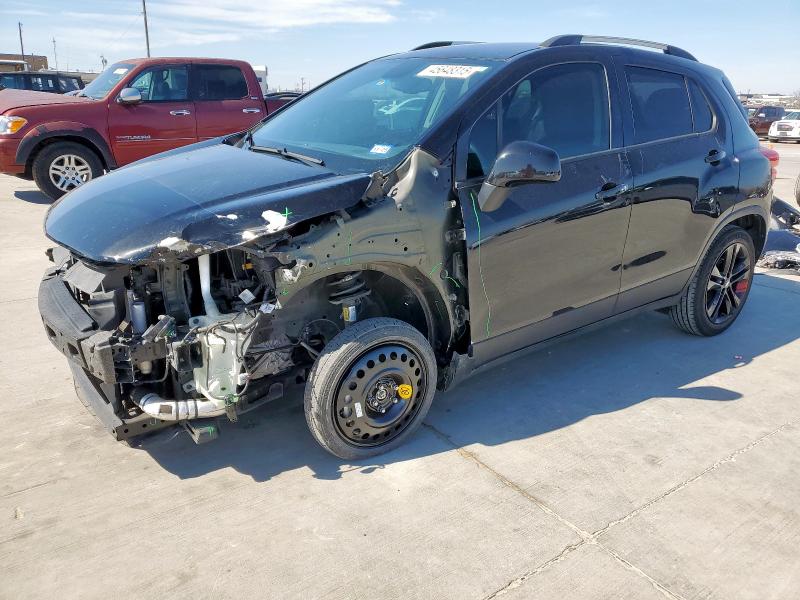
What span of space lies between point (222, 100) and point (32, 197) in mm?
3142

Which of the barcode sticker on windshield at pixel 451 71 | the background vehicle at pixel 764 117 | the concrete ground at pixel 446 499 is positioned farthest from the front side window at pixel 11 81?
the background vehicle at pixel 764 117

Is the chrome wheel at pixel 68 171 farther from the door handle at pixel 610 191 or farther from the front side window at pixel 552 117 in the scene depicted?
the door handle at pixel 610 191

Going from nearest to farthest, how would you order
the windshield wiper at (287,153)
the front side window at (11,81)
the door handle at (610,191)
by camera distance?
the windshield wiper at (287,153)
the door handle at (610,191)
the front side window at (11,81)

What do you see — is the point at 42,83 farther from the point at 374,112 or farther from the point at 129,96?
the point at 374,112

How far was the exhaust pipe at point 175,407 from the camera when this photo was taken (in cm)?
277

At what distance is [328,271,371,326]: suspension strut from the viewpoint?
3.04 m

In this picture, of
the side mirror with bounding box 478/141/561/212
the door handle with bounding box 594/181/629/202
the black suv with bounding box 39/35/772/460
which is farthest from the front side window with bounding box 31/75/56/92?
the side mirror with bounding box 478/141/561/212

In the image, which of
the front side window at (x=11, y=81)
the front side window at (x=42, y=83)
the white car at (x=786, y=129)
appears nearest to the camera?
the front side window at (x=11, y=81)

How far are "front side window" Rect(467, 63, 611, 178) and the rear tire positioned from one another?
1.48 m

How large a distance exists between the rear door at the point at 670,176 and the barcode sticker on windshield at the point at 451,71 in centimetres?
100

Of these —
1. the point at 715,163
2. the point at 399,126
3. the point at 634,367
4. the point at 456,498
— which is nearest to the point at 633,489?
the point at 456,498

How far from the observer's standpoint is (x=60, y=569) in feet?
8.16

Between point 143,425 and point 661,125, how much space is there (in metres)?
3.40

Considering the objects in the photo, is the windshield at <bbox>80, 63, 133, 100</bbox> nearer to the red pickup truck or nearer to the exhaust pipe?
the red pickup truck
